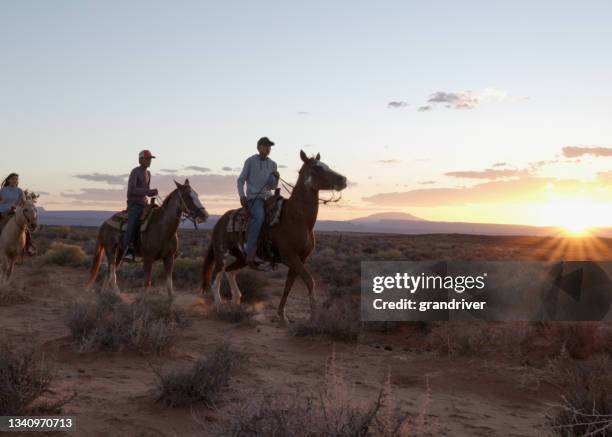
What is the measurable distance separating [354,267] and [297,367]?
48.1 ft

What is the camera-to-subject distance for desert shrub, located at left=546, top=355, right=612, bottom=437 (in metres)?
4.86

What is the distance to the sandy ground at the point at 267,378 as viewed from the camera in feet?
17.4


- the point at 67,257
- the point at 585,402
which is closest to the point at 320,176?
the point at 585,402

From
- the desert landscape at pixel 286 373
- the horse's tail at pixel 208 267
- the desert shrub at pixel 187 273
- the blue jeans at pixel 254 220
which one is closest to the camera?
the desert landscape at pixel 286 373

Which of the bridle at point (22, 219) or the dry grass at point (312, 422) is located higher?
the bridle at point (22, 219)

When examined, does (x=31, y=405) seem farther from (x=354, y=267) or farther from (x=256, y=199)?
(x=354, y=267)

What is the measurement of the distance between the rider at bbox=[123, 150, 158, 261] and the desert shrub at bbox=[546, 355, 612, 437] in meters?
8.56

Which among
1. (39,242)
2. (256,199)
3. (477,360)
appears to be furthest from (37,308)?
(39,242)

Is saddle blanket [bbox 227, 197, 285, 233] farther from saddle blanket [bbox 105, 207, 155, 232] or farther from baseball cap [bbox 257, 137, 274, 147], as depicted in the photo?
saddle blanket [bbox 105, 207, 155, 232]

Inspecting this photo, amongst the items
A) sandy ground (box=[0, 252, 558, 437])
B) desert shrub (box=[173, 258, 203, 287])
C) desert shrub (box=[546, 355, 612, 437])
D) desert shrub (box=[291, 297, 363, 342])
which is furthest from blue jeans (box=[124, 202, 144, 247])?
desert shrub (box=[546, 355, 612, 437])

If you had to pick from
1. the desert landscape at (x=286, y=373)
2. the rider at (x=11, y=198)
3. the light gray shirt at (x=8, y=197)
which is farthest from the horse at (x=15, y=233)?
the desert landscape at (x=286, y=373)

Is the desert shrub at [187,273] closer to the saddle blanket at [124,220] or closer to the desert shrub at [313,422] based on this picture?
the saddle blanket at [124,220]

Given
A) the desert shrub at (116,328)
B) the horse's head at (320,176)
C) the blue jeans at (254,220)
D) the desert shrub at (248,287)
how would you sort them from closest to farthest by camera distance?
1. the desert shrub at (116,328)
2. the horse's head at (320,176)
3. the blue jeans at (254,220)
4. the desert shrub at (248,287)

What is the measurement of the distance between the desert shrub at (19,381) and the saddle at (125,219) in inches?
291
